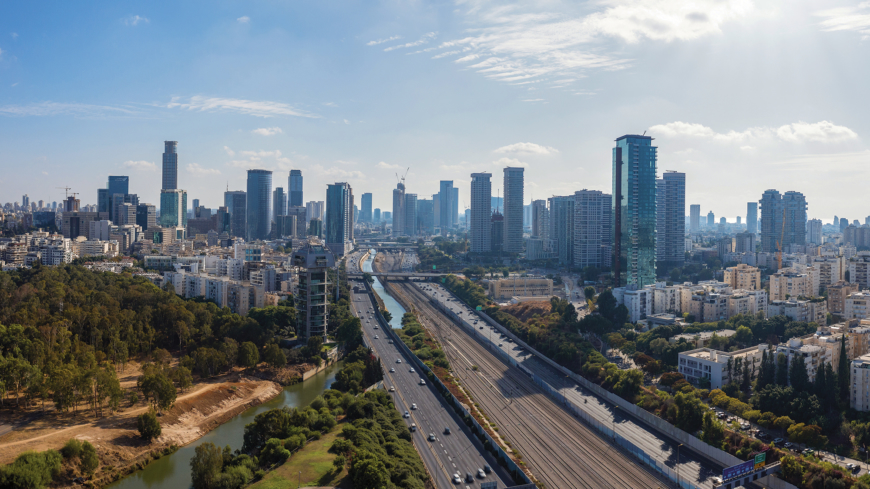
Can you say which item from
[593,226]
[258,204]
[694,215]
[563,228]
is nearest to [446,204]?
[694,215]

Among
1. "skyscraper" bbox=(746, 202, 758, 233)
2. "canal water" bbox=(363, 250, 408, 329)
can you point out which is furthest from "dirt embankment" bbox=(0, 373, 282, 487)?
"skyscraper" bbox=(746, 202, 758, 233)

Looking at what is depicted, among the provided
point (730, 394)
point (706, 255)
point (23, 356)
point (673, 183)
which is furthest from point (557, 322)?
point (706, 255)

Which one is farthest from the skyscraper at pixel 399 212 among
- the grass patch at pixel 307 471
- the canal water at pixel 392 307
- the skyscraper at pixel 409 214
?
the grass patch at pixel 307 471

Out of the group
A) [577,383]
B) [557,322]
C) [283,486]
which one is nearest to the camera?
[283,486]

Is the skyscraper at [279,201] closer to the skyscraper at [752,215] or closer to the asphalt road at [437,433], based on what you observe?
the asphalt road at [437,433]

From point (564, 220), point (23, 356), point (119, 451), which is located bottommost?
point (119, 451)

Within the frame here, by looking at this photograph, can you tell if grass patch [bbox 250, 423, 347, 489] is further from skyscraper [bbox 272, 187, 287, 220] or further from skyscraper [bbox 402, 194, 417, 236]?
skyscraper [bbox 402, 194, 417, 236]

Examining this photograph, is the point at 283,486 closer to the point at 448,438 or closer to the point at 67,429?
the point at 448,438
